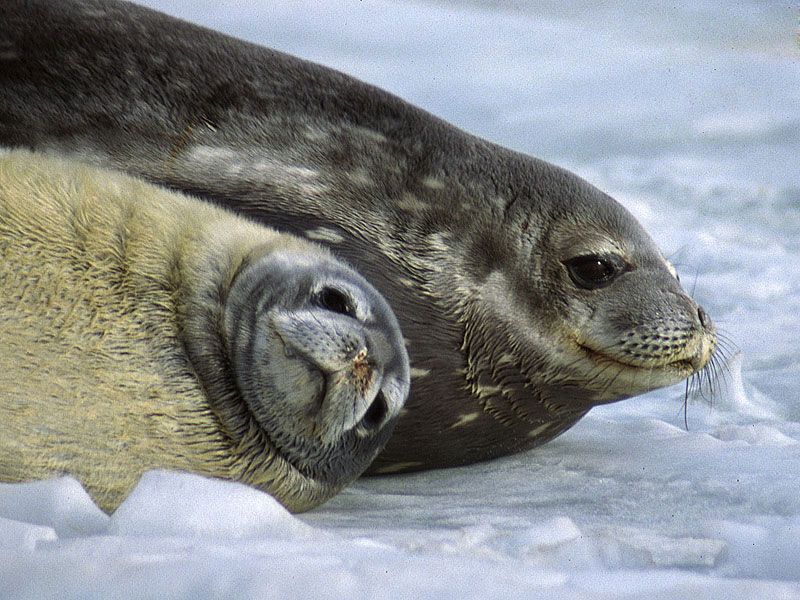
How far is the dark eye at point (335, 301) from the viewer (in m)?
2.10

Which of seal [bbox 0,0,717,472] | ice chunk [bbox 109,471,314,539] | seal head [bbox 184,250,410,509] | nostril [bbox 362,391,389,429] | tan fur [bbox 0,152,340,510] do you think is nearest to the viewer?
ice chunk [bbox 109,471,314,539]

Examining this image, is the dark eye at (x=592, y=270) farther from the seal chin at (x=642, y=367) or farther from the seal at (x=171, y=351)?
the seal at (x=171, y=351)

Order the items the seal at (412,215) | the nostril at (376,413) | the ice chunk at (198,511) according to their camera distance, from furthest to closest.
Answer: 1. the seal at (412,215)
2. the nostril at (376,413)
3. the ice chunk at (198,511)

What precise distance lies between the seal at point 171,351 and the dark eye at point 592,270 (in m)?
0.85

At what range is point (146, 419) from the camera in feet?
6.49

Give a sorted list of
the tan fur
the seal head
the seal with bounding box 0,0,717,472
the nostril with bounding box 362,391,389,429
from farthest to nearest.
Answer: the seal with bounding box 0,0,717,472 < the nostril with bounding box 362,391,389,429 < the seal head < the tan fur

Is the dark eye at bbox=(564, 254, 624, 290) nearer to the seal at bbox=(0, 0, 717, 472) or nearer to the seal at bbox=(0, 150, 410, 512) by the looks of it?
the seal at bbox=(0, 0, 717, 472)

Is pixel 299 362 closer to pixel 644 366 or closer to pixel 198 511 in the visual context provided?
pixel 198 511

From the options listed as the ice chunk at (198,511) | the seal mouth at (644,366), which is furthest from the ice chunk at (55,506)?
the seal mouth at (644,366)

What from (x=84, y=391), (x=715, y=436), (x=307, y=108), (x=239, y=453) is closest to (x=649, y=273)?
(x=715, y=436)

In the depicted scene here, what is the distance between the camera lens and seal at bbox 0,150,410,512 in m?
1.92

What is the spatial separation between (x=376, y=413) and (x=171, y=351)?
1.36ft

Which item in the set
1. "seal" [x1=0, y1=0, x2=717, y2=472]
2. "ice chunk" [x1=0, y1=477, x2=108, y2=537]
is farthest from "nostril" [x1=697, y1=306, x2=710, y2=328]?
"ice chunk" [x1=0, y1=477, x2=108, y2=537]

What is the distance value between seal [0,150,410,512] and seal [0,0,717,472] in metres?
0.54
